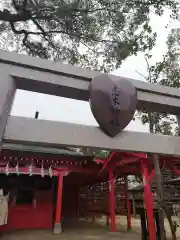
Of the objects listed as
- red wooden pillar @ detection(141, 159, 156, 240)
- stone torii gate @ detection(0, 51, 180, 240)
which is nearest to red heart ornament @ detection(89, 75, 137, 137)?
stone torii gate @ detection(0, 51, 180, 240)

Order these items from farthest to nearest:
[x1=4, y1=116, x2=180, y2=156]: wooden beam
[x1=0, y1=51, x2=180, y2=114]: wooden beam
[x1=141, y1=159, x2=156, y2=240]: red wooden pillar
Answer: [x1=141, y1=159, x2=156, y2=240]: red wooden pillar < [x1=0, y1=51, x2=180, y2=114]: wooden beam < [x1=4, y1=116, x2=180, y2=156]: wooden beam

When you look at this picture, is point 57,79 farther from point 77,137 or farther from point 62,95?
point 77,137

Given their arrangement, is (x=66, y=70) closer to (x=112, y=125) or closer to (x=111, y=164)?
(x=112, y=125)

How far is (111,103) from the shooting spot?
213cm

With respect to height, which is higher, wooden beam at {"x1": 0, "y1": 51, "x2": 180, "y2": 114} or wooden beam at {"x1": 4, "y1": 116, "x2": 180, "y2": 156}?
wooden beam at {"x1": 0, "y1": 51, "x2": 180, "y2": 114}

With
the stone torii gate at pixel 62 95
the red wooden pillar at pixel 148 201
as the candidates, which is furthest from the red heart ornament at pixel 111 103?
the red wooden pillar at pixel 148 201

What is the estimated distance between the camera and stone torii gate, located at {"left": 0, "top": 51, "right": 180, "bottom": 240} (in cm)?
189

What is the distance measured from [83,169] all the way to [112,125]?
977cm

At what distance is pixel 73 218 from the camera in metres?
16.0

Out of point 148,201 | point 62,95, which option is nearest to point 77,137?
point 62,95

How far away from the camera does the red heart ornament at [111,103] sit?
6.87 feet

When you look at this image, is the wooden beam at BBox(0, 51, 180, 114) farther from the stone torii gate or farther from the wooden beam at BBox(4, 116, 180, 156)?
the wooden beam at BBox(4, 116, 180, 156)

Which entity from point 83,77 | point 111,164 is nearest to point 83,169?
point 111,164

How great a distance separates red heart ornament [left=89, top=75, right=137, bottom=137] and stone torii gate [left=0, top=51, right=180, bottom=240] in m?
0.08
